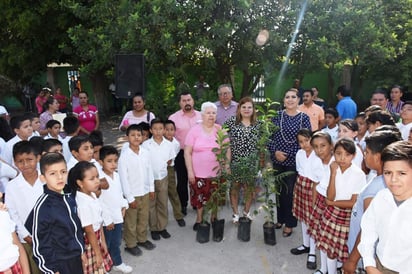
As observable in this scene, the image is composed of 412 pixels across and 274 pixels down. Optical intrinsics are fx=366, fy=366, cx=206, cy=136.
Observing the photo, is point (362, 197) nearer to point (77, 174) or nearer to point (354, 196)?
point (354, 196)

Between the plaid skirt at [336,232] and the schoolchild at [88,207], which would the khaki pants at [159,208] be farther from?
the plaid skirt at [336,232]

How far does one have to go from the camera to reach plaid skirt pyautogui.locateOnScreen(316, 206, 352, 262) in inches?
123

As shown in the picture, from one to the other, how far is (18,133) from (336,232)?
3.53 metres

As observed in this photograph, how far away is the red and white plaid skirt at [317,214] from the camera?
3.38m

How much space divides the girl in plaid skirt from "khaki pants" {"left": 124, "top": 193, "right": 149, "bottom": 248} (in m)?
1.96

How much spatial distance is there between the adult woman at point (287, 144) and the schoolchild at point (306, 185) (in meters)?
0.26

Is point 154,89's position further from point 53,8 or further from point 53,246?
point 53,246

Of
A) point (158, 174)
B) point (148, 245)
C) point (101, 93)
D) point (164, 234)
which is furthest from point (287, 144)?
point (101, 93)

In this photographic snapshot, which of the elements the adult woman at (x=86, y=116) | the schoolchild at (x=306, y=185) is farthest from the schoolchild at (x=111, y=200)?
the adult woman at (x=86, y=116)

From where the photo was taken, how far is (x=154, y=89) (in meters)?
8.32

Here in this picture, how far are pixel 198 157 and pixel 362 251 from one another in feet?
8.42

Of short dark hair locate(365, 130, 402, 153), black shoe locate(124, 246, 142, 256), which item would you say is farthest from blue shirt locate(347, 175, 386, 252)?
black shoe locate(124, 246, 142, 256)

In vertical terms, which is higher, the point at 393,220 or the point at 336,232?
the point at 393,220

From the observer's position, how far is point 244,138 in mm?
4391
